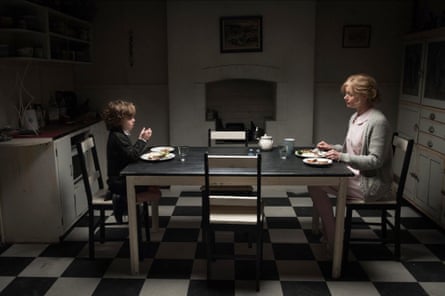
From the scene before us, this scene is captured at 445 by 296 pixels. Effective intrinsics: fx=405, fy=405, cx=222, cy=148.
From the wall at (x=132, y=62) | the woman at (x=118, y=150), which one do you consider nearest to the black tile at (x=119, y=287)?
the woman at (x=118, y=150)

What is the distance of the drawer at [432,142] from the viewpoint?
334 centimetres

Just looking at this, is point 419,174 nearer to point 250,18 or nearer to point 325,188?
point 325,188

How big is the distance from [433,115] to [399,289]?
5.46 feet

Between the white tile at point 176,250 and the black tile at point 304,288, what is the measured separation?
741 millimetres

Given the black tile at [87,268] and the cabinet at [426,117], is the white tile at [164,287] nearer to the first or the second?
the black tile at [87,268]

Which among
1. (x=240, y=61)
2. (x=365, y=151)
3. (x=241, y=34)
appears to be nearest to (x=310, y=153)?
(x=365, y=151)

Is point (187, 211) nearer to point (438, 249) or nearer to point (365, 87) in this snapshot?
point (365, 87)

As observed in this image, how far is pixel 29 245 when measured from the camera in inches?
123

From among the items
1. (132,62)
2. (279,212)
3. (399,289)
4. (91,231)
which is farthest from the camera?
(132,62)

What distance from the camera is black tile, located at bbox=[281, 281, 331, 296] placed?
8.10 ft

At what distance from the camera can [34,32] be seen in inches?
129

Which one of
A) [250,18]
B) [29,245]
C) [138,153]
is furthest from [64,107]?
[250,18]

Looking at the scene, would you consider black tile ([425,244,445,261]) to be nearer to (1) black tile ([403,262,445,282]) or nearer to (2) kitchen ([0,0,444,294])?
(1) black tile ([403,262,445,282])

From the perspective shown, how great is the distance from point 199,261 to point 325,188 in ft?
3.44
